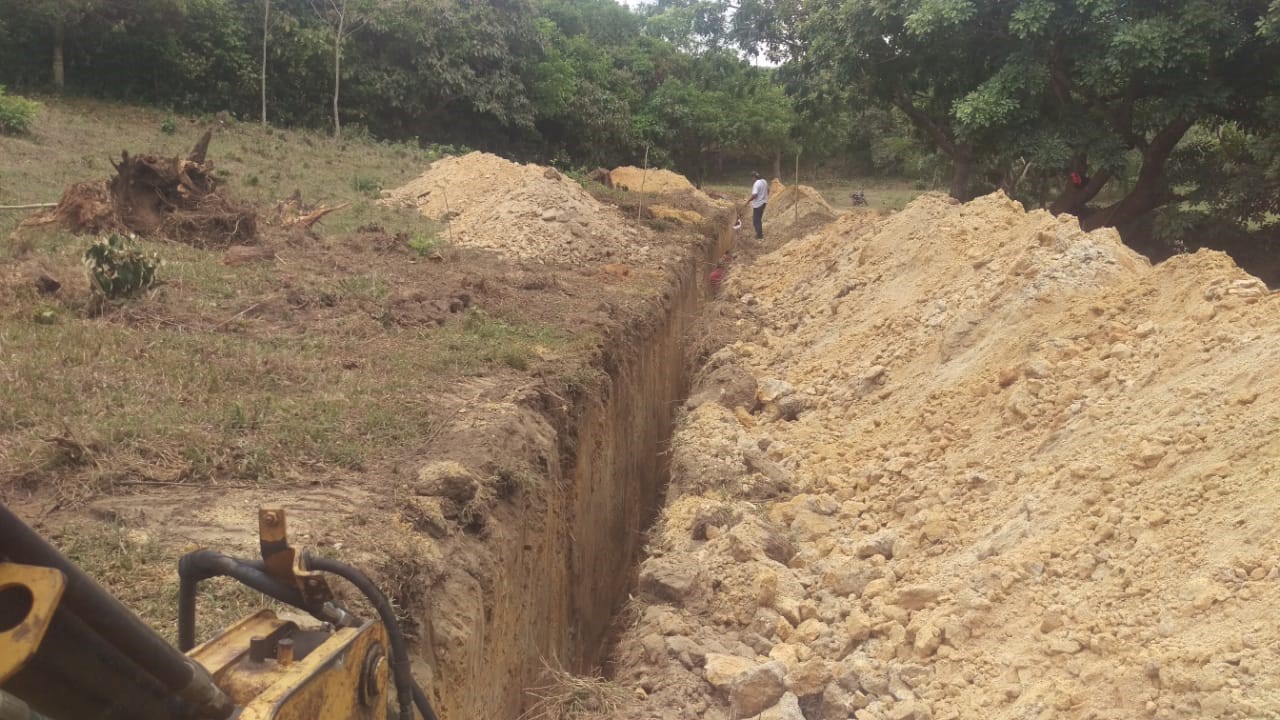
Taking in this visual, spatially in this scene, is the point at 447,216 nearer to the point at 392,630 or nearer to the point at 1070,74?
the point at 1070,74

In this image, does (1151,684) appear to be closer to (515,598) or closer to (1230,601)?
(1230,601)

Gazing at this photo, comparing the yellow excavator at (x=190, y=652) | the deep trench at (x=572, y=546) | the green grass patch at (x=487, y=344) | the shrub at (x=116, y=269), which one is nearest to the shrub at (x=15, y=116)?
the shrub at (x=116, y=269)

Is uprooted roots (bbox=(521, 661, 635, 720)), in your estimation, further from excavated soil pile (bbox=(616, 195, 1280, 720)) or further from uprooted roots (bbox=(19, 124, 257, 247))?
uprooted roots (bbox=(19, 124, 257, 247))

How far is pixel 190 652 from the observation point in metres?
2.33

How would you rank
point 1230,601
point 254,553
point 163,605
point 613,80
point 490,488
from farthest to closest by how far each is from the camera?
point 613,80 < point 490,488 < point 254,553 < point 1230,601 < point 163,605

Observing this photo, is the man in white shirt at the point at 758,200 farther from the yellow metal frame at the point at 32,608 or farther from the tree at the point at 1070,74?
the yellow metal frame at the point at 32,608

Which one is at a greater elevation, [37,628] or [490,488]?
[37,628]

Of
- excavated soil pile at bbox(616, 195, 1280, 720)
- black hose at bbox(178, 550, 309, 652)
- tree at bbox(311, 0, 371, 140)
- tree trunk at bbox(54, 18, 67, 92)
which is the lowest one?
excavated soil pile at bbox(616, 195, 1280, 720)

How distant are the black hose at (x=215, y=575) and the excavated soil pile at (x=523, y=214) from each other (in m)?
11.6

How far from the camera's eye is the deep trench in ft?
16.3

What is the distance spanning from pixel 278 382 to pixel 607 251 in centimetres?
885

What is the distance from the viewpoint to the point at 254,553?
4391mm

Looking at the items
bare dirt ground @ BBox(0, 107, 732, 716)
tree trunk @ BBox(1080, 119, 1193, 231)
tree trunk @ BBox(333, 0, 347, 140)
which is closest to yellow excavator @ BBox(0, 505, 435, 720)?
bare dirt ground @ BBox(0, 107, 732, 716)

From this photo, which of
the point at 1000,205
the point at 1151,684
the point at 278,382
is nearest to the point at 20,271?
the point at 278,382
